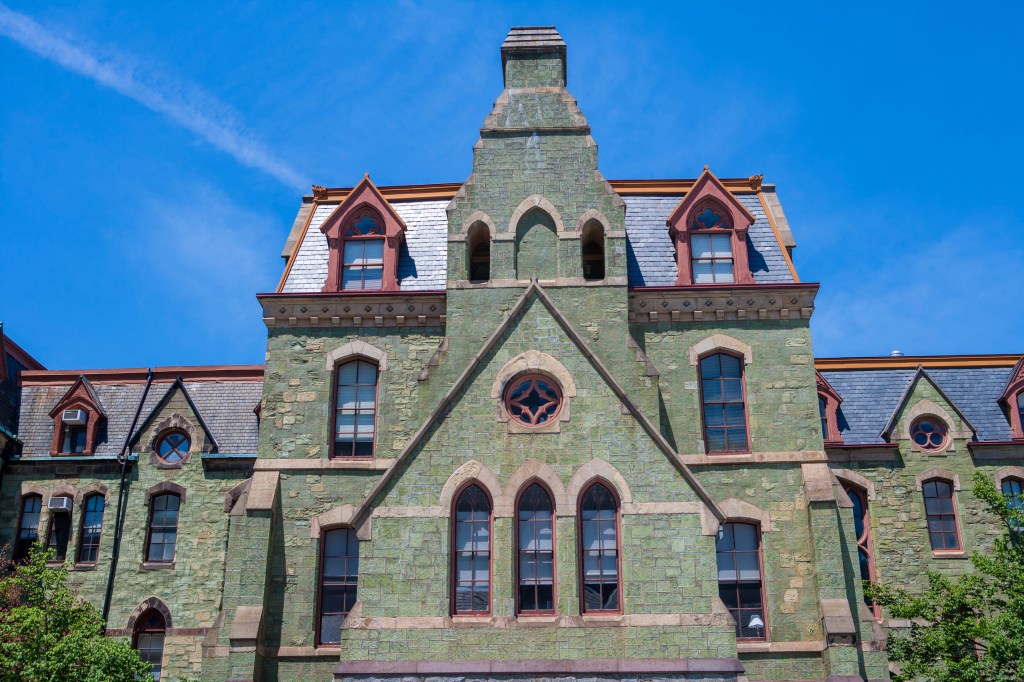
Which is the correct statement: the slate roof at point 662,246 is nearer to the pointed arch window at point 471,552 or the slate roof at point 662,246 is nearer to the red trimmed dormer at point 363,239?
the red trimmed dormer at point 363,239

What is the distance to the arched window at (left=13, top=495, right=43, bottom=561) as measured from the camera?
1195 inches

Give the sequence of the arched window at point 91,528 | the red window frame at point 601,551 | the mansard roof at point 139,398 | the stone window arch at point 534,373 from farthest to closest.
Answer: the mansard roof at point 139,398
the arched window at point 91,528
the stone window arch at point 534,373
the red window frame at point 601,551

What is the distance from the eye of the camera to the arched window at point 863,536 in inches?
1101

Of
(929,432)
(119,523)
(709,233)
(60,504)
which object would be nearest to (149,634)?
(119,523)

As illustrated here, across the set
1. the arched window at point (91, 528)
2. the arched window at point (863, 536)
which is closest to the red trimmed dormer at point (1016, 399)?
the arched window at point (863, 536)

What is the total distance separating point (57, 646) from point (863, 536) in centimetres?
1984

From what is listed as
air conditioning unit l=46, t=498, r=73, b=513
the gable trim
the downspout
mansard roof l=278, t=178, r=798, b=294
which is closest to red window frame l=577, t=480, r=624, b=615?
the gable trim

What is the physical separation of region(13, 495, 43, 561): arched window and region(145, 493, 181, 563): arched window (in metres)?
3.30

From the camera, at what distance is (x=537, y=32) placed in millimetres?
26250

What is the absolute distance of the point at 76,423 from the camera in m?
31.7

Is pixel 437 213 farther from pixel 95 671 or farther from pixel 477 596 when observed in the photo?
pixel 95 671

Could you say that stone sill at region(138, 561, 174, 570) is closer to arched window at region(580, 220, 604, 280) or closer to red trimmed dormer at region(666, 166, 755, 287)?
arched window at region(580, 220, 604, 280)

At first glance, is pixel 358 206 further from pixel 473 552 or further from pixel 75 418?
pixel 75 418

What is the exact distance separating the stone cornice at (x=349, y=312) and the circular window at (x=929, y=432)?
14350 millimetres
